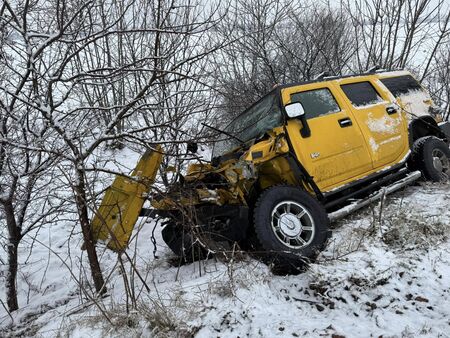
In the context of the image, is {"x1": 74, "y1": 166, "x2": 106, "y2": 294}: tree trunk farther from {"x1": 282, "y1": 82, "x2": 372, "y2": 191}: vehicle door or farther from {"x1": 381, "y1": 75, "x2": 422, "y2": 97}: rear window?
{"x1": 381, "y1": 75, "x2": 422, "y2": 97}: rear window

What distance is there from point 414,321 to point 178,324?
1.68 meters

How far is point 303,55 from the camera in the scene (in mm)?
11250

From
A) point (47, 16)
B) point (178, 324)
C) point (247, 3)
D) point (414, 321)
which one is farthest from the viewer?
point (247, 3)

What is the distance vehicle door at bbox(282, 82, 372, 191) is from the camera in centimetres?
438

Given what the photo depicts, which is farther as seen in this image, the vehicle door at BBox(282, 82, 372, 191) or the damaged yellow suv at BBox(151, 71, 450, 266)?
the vehicle door at BBox(282, 82, 372, 191)

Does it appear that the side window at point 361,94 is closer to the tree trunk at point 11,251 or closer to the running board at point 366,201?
the running board at point 366,201

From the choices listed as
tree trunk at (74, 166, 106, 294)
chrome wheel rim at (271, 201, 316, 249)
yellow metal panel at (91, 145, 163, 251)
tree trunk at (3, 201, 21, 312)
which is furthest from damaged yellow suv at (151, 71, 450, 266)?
tree trunk at (3, 201, 21, 312)

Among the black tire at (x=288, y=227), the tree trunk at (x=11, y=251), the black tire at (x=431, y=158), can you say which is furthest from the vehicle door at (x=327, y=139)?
the tree trunk at (x=11, y=251)

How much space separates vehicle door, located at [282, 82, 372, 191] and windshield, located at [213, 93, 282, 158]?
180 millimetres

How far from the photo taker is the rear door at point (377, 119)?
496 cm

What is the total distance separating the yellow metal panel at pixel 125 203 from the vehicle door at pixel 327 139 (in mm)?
1606

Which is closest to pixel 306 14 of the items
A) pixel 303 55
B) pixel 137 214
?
pixel 303 55

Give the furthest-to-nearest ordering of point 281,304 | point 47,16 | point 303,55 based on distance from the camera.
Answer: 1. point 303,55
2. point 47,16
3. point 281,304

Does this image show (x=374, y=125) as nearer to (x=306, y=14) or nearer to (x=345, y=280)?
(x=345, y=280)
